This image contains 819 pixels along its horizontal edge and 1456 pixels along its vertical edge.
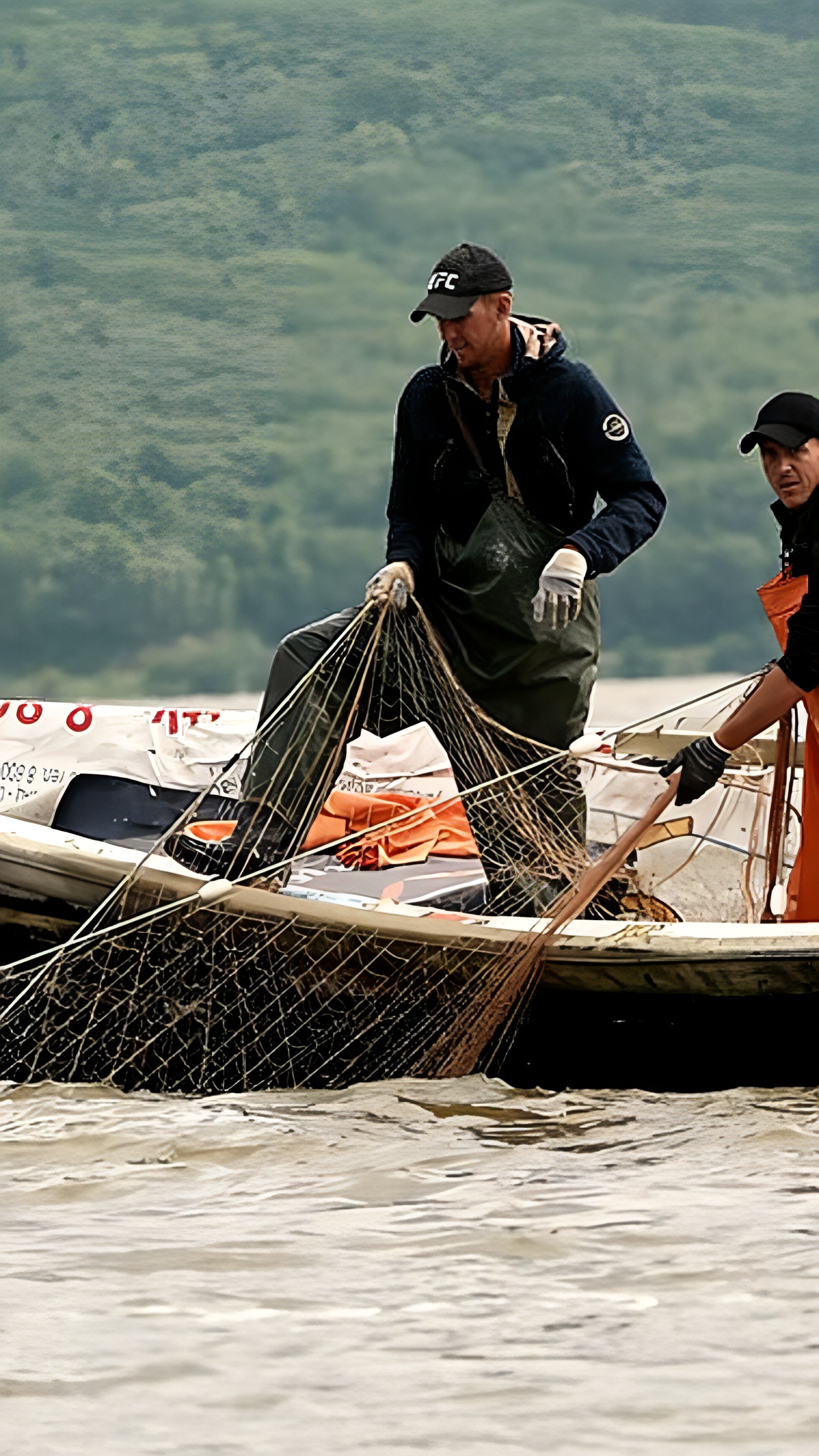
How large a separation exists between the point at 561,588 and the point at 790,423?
1.93 feet

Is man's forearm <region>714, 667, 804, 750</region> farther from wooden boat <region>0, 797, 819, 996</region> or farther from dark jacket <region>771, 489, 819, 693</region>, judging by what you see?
wooden boat <region>0, 797, 819, 996</region>

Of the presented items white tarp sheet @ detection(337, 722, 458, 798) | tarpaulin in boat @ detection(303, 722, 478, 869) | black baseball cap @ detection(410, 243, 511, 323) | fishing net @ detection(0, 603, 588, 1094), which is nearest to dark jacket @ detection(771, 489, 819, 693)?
fishing net @ detection(0, 603, 588, 1094)

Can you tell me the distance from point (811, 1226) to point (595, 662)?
1.67m

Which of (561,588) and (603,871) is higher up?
(561,588)

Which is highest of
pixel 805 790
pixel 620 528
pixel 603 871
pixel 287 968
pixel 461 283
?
pixel 461 283

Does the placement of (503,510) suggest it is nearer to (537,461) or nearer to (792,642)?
(537,461)

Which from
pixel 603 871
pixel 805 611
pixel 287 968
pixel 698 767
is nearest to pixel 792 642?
pixel 805 611

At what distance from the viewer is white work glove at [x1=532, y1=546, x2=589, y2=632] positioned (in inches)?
150

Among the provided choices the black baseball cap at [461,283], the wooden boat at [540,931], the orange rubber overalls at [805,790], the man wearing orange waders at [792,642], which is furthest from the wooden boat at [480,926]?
the black baseball cap at [461,283]

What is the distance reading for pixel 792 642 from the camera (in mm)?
3561

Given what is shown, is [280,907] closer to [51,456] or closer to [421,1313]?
[421,1313]

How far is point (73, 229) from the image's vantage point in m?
27.0

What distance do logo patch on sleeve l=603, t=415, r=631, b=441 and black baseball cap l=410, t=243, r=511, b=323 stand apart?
365mm

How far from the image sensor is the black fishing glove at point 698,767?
11.7 ft
